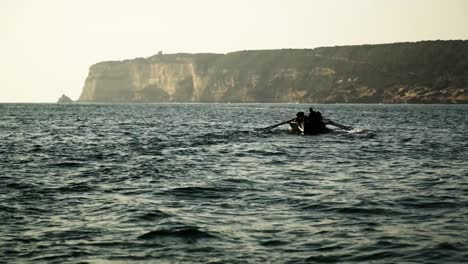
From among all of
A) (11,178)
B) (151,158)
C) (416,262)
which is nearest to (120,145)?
(151,158)

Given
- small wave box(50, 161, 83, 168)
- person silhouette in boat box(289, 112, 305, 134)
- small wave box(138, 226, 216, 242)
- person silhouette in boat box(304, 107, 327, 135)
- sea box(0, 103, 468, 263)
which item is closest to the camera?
sea box(0, 103, 468, 263)

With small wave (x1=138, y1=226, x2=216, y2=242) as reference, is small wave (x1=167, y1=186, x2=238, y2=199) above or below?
above

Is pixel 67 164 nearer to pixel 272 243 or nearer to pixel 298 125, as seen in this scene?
pixel 272 243

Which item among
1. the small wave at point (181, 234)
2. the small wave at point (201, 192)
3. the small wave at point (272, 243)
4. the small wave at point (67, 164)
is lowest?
the small wave at point (272, 243)

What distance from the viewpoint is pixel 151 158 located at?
25000 millimetres

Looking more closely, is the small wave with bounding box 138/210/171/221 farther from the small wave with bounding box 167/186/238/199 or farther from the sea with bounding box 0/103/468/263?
the small wave with bounding box 167/186/238/199

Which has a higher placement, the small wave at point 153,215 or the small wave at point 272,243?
the small wave at point 153,215

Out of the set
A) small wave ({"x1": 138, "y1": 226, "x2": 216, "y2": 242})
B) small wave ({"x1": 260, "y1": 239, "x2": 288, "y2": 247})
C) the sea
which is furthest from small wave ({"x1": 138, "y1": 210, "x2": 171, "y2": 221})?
small wave ({"x1": 260, "y1": 239, "x2": 288, "y2": 247})

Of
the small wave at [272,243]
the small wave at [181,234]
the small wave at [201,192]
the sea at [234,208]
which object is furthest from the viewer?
the small wave at [201,192]

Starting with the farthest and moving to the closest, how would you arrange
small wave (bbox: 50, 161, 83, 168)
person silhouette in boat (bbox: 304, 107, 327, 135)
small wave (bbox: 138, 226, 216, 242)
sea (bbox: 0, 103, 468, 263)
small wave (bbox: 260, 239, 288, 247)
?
1. person silhouette in boat (bbox: 304, 107, 327, 135)
2. small wave (bbox: 50, 161, 83, 168)
3. small wave (bbox: 138, 226, 216, 242)
4. small wave (bbox: 260, 239, 288, 247)
5. sea (bbox: 0, 103, 468, 263)

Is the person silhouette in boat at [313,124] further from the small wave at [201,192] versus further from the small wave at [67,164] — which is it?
the small wave at [201,192]

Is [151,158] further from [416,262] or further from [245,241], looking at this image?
[416,262]

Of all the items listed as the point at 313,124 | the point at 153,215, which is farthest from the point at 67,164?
the point at 313,124

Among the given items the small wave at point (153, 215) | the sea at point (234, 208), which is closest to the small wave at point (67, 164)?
the sea at point (234, 208)
